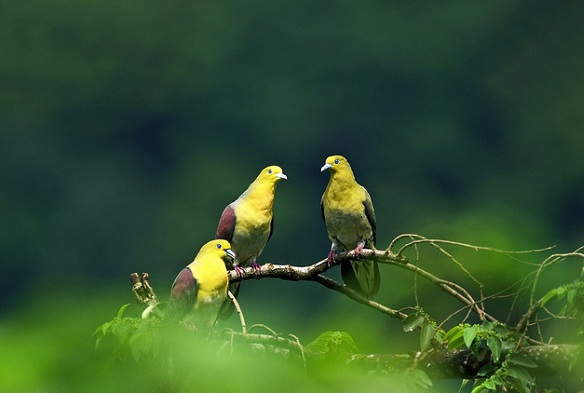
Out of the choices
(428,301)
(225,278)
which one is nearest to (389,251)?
(428,301)

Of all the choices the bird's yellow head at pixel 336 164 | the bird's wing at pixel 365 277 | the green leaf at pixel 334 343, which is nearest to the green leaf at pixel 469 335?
the green leaf at pixel 334 343

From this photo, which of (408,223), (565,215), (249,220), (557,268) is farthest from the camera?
(565,215)

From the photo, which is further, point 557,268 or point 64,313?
point 557,268

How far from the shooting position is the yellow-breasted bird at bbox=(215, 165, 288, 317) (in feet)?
10.1

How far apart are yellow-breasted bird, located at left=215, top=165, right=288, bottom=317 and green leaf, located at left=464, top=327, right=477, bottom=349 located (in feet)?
4.21

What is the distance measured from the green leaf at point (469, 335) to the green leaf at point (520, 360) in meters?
0.09

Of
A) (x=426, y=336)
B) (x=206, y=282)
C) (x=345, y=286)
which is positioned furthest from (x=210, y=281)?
(x=426, y=336)

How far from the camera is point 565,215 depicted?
1459 cm

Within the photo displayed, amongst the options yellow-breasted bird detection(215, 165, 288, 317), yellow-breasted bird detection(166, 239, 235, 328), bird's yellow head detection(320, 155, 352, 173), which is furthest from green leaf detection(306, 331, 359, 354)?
bird's yellow head detection(320, 155, 352, 173)

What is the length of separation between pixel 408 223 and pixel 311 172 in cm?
291

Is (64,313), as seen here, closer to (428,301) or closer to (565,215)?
(428,301)

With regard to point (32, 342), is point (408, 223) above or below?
below

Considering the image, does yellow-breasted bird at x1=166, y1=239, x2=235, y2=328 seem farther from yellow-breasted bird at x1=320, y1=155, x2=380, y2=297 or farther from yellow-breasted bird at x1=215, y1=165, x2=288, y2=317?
yellow-breasted bird at x1=320, y1=155, x2=380, y2=297

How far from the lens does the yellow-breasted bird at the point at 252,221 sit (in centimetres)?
307
